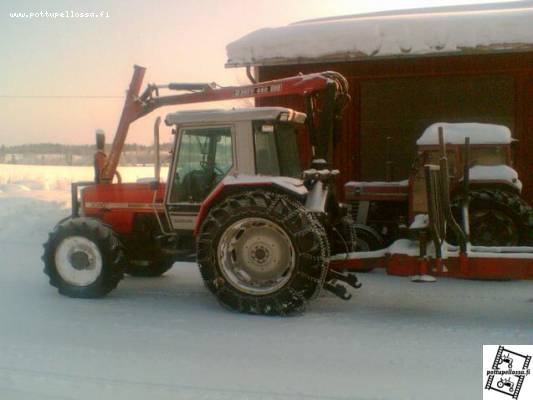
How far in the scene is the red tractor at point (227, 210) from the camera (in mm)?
5668

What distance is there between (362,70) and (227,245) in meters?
5.73

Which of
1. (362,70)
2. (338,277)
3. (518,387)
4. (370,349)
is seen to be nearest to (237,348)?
(370,349)

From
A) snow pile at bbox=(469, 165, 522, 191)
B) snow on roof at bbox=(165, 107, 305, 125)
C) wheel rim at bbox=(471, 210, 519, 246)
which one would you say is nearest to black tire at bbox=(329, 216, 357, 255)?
snow on roof at bbox=(165, 107, 305, 125)

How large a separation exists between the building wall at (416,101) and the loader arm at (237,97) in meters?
3.64

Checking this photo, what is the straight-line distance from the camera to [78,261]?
6.36m

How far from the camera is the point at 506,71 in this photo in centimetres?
1009

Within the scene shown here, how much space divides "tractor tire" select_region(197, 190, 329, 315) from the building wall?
451 centimetres

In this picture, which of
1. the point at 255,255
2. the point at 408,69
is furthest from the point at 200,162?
the point at 408,69

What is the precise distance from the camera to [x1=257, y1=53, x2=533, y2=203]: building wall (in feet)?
33.3

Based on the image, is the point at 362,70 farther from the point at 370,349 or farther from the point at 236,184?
the point at 370,349

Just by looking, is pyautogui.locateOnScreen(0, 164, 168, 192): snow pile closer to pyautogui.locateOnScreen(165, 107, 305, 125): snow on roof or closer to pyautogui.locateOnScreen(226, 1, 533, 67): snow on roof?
pyautogui.locateOnScreen(226, 1, 533, 67): snow on roof

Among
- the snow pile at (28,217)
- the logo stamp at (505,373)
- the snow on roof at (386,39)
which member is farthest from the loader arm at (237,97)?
the snow pile at (28,217)

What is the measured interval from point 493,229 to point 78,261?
4.62m

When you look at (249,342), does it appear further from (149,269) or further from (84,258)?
(149,269)
